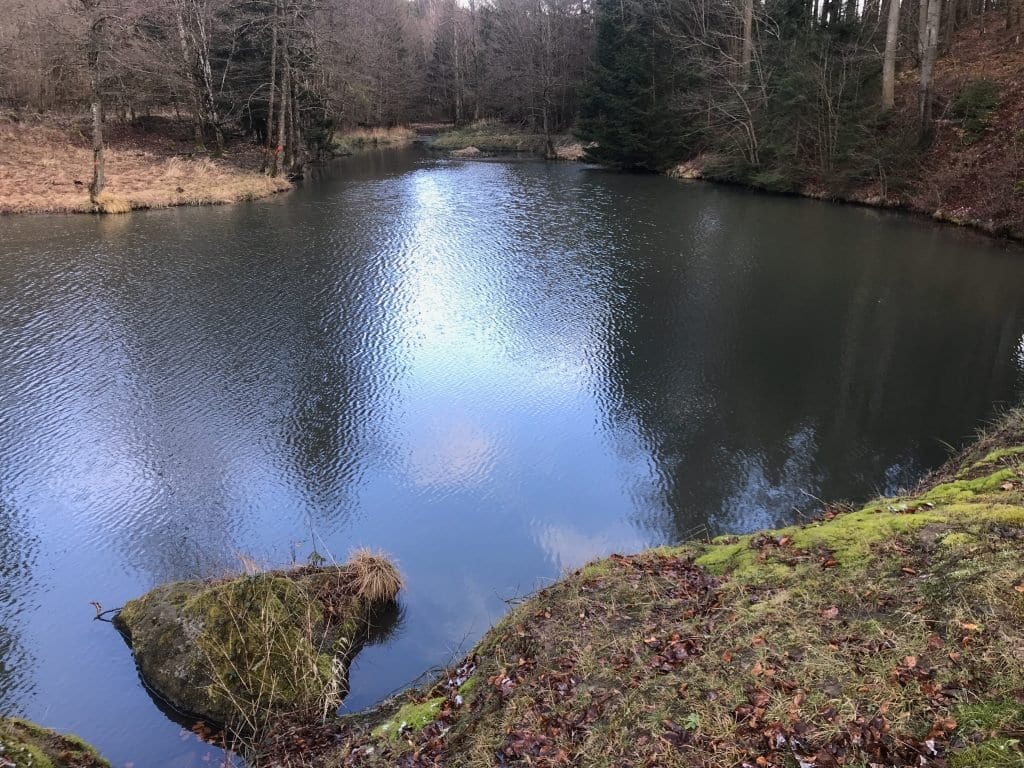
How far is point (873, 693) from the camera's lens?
3225mm

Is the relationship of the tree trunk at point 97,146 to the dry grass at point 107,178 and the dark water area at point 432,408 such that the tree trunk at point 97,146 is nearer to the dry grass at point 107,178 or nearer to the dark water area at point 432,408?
the dry grass at point 107,178

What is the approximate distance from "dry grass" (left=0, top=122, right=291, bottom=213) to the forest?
1.93 meters

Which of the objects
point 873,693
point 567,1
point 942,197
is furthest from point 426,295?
point 567,1

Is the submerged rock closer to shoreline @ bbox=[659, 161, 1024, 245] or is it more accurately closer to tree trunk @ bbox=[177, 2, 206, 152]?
shoreline @ bbox=[659, 161, 1024, 245]

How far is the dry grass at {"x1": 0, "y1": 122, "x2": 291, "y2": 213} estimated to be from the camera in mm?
22234

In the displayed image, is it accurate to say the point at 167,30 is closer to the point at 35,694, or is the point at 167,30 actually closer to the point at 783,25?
the point at 783,25

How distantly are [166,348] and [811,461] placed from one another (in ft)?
31.9

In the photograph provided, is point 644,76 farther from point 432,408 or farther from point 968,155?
point 432,408

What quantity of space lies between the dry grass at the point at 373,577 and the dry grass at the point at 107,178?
20.3m

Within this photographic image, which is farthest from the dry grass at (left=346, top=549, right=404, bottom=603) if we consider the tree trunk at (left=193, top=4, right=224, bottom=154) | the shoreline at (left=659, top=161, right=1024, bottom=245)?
the tree trunk at (left=193, top=4, right=224, bottom=154)

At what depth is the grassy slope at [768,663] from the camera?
10.1ft

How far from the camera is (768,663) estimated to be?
3.66 m

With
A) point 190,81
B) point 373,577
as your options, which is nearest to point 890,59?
point 373,577

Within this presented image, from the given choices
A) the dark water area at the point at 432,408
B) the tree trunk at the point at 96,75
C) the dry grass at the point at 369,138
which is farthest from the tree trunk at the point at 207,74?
the dark water area at the point at 432,408
